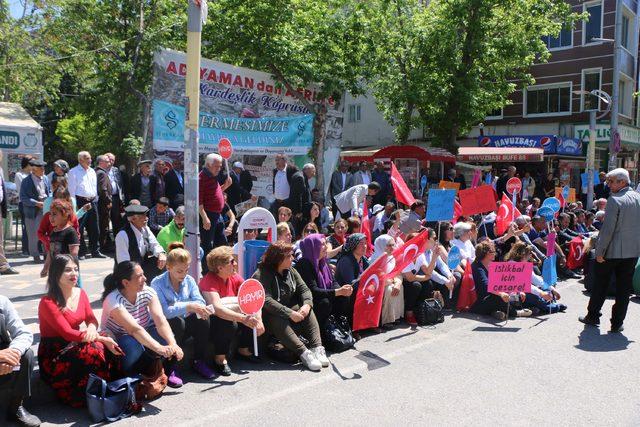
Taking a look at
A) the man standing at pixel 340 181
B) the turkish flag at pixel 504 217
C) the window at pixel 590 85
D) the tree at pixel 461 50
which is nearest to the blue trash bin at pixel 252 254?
the turkish flag at pixel 504 217

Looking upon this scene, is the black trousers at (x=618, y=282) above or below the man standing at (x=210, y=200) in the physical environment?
below

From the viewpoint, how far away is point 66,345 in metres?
4.61

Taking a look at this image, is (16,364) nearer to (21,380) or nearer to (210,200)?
(21,380)

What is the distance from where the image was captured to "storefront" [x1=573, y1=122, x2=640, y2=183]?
27.9 m

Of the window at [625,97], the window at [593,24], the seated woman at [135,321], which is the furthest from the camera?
the window at [625,97]

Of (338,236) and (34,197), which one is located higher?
(34,197)

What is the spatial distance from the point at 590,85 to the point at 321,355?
27.6 metres

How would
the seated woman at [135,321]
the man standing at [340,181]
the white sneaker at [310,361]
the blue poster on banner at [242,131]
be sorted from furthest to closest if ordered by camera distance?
1. the man standing at [340,181]
2. the blue poster on banner at [242,131]
3. the white sneaker at [310,361]
4. the seated woman at [135,321]

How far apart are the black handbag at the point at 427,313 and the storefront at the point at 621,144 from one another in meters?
22.6

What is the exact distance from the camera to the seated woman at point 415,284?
7685mm

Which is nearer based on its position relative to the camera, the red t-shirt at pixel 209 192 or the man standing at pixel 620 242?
the man standing at pixel 620 242

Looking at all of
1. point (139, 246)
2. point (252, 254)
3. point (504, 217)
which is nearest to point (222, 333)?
point (252, 254)

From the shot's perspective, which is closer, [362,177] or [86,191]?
[86,191]

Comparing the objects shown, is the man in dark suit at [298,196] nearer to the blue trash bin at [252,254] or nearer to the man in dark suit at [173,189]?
the man in dark suit at [173,189]
